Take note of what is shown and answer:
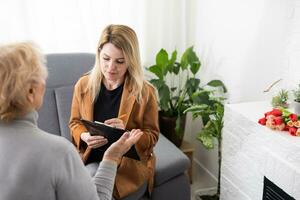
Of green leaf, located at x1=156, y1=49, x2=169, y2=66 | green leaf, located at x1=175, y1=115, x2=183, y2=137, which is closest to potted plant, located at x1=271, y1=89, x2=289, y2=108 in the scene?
green leaf, located at x1=175, y1=115, x2=183, y2=137

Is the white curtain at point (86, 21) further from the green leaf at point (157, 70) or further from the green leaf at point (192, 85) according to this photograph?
the green leaf at point (192, 85)

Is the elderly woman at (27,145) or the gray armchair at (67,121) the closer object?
the elderly woman at (27,145)

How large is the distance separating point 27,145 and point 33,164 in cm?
5

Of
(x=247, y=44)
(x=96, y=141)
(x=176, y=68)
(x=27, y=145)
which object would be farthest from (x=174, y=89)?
(x=27, y=145)

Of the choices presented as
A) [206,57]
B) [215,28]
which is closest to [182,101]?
[206,57]

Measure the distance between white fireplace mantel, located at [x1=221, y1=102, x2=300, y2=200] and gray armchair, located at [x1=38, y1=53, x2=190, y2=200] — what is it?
0.24 metres

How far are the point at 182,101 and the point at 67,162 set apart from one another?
1627 mm

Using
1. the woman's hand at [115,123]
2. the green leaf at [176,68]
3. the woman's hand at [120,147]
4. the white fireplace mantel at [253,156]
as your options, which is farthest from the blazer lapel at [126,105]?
the green leaf at [176,68]

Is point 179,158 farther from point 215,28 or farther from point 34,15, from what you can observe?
point 34,15

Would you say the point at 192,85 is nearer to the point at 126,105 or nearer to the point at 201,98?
the point at 201,98

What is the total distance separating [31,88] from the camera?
3.14 feet

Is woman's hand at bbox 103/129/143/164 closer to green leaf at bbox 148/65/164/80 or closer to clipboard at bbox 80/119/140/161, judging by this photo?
clipboard at bbox 80/119/140/161

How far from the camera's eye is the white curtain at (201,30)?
6.20 feet

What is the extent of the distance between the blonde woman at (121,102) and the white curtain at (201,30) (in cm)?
69
